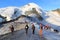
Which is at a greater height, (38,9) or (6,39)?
(38,9)

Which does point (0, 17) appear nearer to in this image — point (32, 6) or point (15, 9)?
point (15, 9)

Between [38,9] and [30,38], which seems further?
[38,9]

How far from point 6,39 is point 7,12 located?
35511 millimetres

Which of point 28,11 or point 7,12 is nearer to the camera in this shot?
point 7,12

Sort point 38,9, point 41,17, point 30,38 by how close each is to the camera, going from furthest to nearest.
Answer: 1. point 38,9
2. point 41,17
3. point 30,38

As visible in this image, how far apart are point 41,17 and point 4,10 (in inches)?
482

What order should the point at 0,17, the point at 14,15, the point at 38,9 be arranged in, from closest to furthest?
the point at 0,17, the point at 14,15, the point at 38,9

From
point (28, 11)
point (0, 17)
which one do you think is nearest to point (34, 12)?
point (28, 11)

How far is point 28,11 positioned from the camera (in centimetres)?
6969

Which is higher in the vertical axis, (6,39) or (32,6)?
(32,6)

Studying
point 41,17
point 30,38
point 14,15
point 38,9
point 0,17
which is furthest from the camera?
point 38,9

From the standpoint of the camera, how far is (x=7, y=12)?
2525 inches

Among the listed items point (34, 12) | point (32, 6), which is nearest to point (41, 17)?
point (34, 12)

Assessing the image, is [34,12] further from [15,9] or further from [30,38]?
[30,38]
